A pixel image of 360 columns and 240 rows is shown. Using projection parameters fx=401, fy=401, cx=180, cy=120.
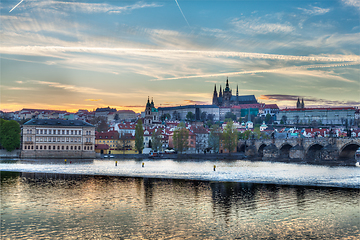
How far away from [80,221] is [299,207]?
1058 cm

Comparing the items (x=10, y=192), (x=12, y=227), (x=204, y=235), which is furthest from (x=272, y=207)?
(x=10, y=192)

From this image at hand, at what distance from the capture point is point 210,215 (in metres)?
17.7

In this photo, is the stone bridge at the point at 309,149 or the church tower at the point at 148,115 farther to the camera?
the church tower at the point at 148,115

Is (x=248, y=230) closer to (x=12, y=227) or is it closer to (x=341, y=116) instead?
(x=12, y=227)

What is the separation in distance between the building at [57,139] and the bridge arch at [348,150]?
40.9 meters

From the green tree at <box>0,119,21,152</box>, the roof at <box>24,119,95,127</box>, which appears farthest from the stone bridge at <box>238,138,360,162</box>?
the green tree at <box>0,119,21,152</box>

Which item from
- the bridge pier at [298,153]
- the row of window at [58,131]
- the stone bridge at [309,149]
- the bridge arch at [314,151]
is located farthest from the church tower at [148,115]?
the bridge arch at [314,151]

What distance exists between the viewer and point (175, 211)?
60.0ft

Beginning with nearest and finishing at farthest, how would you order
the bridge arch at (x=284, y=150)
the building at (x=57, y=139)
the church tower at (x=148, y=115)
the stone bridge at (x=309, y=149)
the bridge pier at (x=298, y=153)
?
the stone bridge at (x=309, y=149) → the building at (x=57, y=139) → the bridge pier at (x=298, y=153) → the bridge arch at (x=284, y=150) → the church tower at (x=148, y=115)

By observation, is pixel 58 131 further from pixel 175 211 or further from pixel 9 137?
pixel 175 211

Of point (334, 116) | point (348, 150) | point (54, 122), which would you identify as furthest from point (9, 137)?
point (334, 116)

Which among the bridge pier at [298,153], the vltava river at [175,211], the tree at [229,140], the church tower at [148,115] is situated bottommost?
the vltava river at [175,211]

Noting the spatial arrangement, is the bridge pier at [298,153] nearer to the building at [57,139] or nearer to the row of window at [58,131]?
the building at [57,139]

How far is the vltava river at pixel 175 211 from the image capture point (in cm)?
1473
